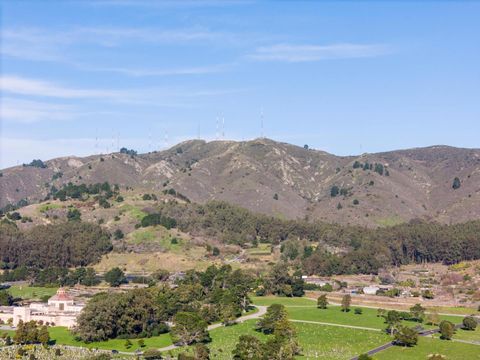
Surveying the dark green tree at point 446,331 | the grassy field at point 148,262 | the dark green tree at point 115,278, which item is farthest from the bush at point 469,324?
the grassy field at point 148,262

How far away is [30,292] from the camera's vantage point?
13888cm

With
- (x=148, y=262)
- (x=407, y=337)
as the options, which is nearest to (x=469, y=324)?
(x=407, y=337)

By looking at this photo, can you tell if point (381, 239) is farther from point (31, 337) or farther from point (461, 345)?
point (31, 337)

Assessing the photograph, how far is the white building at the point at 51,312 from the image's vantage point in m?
105

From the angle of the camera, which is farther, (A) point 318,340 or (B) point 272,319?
(B) point 272,319

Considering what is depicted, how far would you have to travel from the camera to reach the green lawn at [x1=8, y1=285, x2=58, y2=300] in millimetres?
133125

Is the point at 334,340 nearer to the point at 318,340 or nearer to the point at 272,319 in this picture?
the point at 318,340

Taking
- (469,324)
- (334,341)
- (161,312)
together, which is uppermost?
(161,312)

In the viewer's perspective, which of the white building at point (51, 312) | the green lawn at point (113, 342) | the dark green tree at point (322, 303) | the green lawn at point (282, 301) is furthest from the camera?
the green lawn at point (282, 301)

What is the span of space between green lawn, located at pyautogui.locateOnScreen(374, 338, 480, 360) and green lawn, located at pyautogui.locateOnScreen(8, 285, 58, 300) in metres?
75.0

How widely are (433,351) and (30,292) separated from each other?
87171mm

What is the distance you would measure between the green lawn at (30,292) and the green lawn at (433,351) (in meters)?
75.0

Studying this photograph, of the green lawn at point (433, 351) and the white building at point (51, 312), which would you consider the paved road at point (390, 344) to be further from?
the white building at point (51, 312)

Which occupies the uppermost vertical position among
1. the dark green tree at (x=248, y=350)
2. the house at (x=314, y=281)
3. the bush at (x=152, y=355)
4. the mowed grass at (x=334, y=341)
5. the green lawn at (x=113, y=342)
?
the dark green tree at (x=248, y=350)
